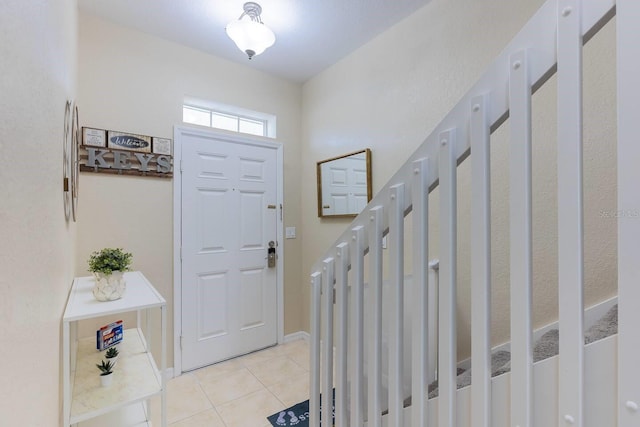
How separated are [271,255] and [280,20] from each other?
6.62 ft

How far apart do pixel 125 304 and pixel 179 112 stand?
5.71 ft

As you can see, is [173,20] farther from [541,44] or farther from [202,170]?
[541,44]

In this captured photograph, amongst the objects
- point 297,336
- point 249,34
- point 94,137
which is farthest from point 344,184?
point 94,137

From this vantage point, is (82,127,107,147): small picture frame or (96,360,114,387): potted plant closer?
(96,360,114,387): potted plant

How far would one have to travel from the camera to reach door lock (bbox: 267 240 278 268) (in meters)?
3.01

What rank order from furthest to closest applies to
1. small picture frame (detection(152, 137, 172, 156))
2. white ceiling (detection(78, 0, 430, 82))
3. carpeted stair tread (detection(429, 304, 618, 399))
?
small picture frame (detection(152, 137, 172, 156)) → white ceiling (detection(78, 0, 430, 82)) → carpeted stair tread (detection(429, 304, 618, 399))

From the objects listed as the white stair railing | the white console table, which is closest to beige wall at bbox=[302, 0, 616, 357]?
the white stair railing

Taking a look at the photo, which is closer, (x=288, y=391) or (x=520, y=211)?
(x=520, y=211)

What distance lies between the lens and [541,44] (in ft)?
2.33

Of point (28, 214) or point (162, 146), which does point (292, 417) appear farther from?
point (162, 146)

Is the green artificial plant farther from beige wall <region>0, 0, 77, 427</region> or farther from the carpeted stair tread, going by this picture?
the carpeted stair tread

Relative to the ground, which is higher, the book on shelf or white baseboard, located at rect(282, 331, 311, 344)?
the book on shelf

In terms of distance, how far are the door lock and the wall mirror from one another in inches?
22.2

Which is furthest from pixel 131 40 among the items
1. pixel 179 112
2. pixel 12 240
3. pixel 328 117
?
pixel 12 240
